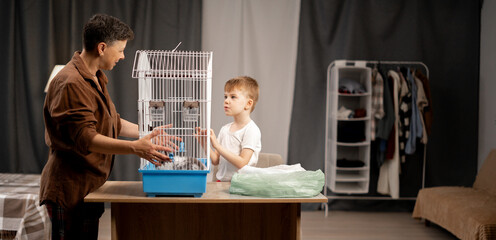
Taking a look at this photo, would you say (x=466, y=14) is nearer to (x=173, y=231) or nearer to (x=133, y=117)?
(x=133, y=117)

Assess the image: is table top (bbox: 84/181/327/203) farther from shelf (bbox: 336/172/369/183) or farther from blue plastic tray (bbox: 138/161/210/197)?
shelf (bbox: 336/172/369/183)

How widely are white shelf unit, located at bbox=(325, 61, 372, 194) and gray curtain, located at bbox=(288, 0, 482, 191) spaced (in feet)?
0.58

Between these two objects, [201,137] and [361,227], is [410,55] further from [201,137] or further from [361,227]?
[201,137]

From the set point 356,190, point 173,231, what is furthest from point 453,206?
point 173,231

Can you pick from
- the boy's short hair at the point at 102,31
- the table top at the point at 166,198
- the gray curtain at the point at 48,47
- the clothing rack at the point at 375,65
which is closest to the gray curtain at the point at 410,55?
the clothing rack at the point at 375,65

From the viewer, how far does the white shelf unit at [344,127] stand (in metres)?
4.50

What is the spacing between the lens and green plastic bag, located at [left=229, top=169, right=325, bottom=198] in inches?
74.9

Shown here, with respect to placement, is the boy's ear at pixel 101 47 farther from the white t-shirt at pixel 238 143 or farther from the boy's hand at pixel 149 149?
the white t-shirt at pixel 238 143

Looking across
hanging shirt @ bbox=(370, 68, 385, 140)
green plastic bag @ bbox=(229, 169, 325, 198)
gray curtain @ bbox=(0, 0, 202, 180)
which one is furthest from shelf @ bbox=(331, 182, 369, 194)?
green plastic bag @ bbox=(229, 169, 325, 198)

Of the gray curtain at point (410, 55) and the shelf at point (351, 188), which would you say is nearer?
the shelf at point (351, 188)

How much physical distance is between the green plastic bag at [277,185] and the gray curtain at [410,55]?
9.43 feet

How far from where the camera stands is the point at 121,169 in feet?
15.5

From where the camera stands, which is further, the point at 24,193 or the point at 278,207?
the point at 24,193

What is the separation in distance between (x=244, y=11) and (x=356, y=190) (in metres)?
2.26
